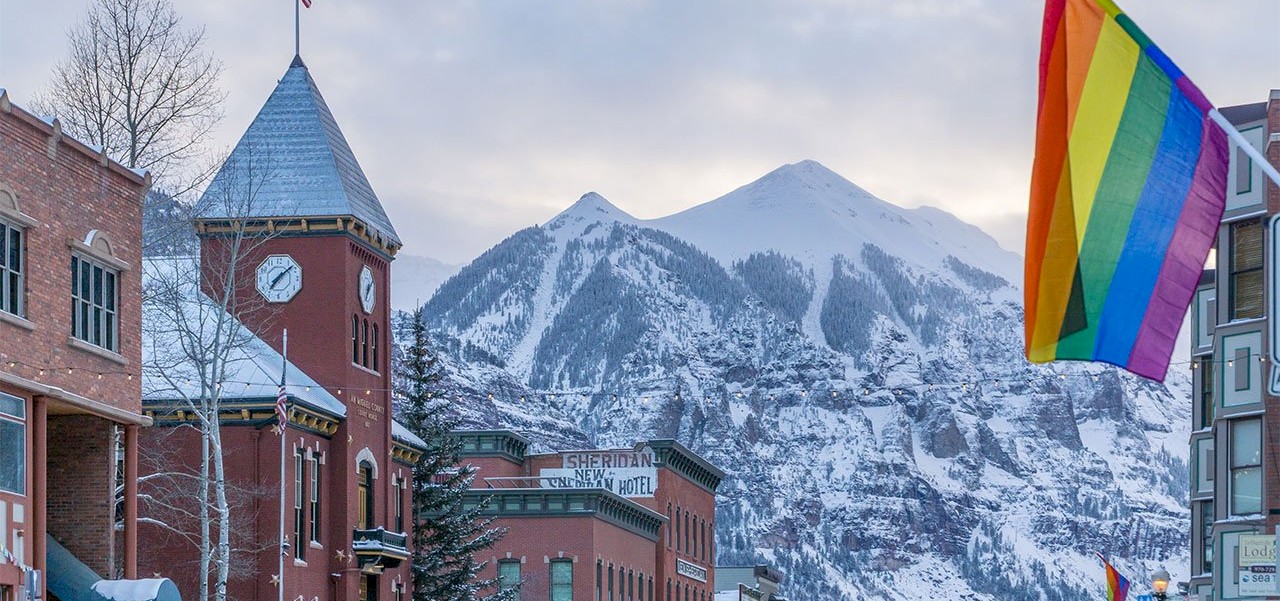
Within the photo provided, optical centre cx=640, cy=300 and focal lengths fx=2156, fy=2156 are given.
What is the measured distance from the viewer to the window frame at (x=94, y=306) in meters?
37.2

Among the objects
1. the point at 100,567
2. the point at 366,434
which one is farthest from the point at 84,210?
the point at 366,434

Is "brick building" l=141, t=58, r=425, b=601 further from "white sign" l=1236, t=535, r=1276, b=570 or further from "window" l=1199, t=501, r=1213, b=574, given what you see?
"white sign" l=1236, t=535, r=1276, b=570

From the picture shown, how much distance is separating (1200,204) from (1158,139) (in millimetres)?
710

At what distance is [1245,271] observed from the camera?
1844 inches

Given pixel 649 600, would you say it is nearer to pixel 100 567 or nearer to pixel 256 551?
pixel 256 551

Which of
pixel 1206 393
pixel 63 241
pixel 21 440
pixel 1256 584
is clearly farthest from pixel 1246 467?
pixel 21 440

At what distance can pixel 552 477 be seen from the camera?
83125 millimetres

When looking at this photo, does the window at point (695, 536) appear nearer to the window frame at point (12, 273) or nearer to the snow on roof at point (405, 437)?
the snow on roof at point (405, 437)

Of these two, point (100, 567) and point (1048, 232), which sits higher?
point (1048, 232)

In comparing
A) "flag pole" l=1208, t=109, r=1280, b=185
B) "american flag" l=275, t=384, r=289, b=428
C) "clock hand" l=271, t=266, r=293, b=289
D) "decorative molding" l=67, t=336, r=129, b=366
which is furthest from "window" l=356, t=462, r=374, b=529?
"flag pole" l=1208, t=109, r=1280, b=185

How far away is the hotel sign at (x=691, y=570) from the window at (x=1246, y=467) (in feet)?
141

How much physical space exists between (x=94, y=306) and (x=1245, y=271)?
24462 mm

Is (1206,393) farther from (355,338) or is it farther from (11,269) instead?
(11,269)

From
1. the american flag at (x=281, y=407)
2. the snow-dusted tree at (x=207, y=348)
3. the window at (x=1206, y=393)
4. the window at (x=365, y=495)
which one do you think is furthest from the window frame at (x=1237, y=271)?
the window at (x=365, y=495)
